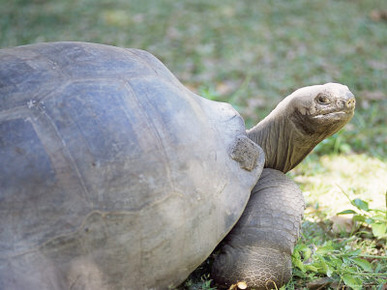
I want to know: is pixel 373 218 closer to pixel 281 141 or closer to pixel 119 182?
pixel 281 141

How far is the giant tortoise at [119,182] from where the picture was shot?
5.82ft

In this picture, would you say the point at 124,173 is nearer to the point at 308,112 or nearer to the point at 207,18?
the point at 308,112

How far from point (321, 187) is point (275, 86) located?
1.85m

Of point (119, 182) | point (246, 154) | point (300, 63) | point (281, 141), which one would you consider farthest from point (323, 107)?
point (300, 63)

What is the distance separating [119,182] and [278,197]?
90 cm

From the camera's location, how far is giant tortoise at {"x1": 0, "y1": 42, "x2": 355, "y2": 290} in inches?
69.9

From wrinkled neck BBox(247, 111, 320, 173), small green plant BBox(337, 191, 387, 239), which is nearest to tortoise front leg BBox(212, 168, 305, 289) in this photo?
wrinkled neck BBox(247, 111, 320, 173)

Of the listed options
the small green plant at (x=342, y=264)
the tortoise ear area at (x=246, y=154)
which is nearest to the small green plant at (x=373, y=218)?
the small green plant at (x=342, y=264)

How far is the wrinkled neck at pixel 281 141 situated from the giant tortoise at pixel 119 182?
33cm

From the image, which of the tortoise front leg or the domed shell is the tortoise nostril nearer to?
the tortoise front leg

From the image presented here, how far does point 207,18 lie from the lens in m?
6.73

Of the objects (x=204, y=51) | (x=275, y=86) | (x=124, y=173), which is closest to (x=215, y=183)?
(x=124, y=173)

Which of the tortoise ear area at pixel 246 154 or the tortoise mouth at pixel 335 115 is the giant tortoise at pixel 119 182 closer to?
the tortoise ear area at pixel 246 154

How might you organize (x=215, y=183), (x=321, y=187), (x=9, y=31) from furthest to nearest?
(x=9, y=31) → (x=321, y=187) → (x=215, y=183)
